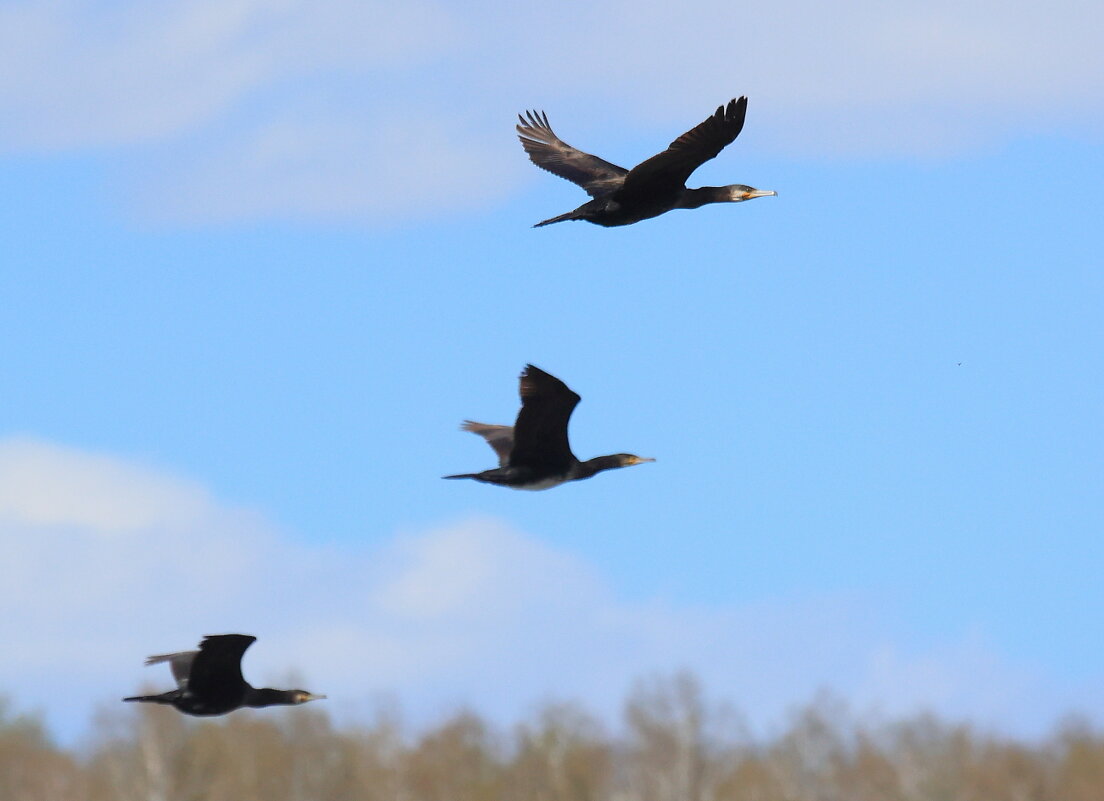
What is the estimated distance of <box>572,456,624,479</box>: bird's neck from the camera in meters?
19.4

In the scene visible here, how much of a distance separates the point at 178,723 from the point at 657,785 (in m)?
11.5

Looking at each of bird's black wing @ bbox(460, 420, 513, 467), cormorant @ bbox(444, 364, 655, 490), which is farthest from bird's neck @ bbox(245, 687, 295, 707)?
bird's black wing @ bbox(460, 420, 513, 467)

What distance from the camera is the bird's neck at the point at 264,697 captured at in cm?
1773

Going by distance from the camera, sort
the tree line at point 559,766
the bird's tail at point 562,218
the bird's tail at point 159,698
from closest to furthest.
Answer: the bird's tail at point 159,698
the bird's tail at point 562,218
the tree line at point 559,766

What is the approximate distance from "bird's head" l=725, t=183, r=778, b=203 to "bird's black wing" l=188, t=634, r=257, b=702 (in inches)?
233

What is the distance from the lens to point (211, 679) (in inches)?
692

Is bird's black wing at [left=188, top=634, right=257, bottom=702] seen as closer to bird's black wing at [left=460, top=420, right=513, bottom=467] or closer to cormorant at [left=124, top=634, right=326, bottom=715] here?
cormorant at [left=124, top=634, right=326, bottom=715]

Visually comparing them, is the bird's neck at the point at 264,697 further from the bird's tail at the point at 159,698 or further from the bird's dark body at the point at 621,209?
the bird's dark body at the point at 621,209

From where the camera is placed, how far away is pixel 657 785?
2098 inches

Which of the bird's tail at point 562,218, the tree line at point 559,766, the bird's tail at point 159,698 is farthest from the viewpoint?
the tree line at point 559,766

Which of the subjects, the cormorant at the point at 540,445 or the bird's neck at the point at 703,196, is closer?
the cormorant at the point at 540,445

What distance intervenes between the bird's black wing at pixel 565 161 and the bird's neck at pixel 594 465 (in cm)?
227

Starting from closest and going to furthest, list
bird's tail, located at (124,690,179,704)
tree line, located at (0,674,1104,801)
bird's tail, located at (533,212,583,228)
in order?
bird's tail, located at (124,690,179,704) < bird's tail, located at (533,212,583,228) < tree line, located at (0,674,1104,801)

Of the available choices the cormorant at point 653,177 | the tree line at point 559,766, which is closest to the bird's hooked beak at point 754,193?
the cormorant at point 653,177
